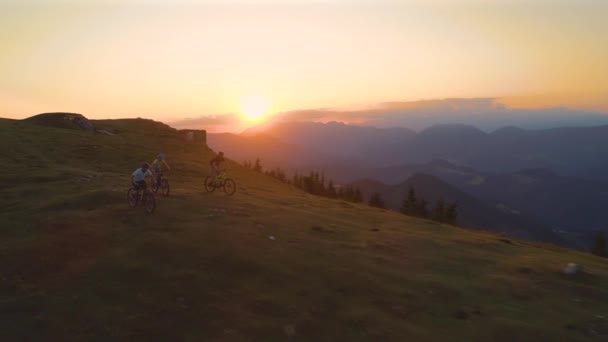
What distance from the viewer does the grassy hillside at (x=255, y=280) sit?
15438 mm

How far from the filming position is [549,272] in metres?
24.2

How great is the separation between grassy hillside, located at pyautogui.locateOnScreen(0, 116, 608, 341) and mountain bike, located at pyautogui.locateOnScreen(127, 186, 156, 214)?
684 mm

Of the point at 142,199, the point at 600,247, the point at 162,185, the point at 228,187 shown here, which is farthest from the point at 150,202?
the point at 600,247

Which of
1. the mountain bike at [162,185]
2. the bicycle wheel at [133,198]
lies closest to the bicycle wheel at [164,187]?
the mountain bike at [162,185]

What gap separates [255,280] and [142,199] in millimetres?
13720

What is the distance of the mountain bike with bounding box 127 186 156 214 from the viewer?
28.3 meters

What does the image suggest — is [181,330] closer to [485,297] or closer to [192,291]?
[192,291]

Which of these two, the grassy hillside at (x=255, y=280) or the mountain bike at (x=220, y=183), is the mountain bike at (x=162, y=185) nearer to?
the grassy hillside at (x=255, y=280)

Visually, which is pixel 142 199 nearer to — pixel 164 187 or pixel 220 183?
pixel 164 187

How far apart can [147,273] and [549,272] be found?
22190 millimetres

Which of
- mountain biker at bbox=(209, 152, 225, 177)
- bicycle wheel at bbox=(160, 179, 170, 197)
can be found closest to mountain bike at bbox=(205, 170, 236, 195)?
mountain biker at bbox=(209, 152, 225, 177)

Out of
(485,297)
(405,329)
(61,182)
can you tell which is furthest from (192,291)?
(61,182)

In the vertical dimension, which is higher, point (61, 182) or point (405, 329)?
point (61, 182)

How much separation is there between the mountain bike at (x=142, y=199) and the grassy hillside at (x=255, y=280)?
684 mm
